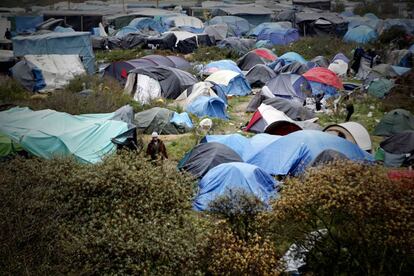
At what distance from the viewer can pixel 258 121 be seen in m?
20.1

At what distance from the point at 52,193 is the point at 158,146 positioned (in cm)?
476

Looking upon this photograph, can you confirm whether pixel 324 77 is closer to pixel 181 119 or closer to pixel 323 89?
pixel 323 89

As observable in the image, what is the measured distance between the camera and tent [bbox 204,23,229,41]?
140 feet

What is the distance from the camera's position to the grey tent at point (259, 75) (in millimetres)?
29016

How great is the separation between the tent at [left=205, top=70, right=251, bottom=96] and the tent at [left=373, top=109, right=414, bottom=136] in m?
9.02

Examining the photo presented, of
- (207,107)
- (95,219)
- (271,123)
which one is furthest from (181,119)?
(95,219)

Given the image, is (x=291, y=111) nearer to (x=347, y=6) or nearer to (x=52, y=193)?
(x=52, y=193)

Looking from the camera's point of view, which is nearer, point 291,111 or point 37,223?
point 37,223

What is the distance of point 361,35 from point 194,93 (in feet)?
75.2

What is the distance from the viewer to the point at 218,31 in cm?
4359

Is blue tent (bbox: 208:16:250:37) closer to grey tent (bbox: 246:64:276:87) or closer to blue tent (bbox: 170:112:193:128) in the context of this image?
grey tent (bbox: 246:64:276:87)

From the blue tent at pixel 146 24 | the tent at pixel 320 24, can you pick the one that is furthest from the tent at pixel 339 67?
the blue tent at pixel 146 24

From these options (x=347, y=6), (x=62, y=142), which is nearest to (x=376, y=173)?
(x=62, y=142)

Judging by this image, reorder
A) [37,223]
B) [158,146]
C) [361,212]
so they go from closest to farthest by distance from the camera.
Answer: [361,212]
[37,223]
[158,146]
